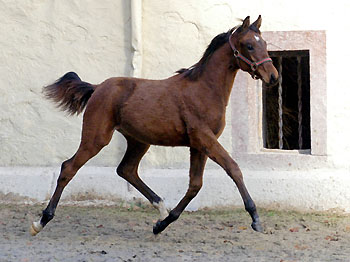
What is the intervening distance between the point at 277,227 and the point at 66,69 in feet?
10.2

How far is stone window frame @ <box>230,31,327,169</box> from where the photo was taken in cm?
660

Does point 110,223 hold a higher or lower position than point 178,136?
lower

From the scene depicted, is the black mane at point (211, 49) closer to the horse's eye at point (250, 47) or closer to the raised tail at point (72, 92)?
the horse's eye at point (250, 47)

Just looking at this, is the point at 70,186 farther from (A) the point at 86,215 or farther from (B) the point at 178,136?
(B) the point at 178,136

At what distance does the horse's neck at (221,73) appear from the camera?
5180 millimetres

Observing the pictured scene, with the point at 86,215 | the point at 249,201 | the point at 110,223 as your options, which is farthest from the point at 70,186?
the point at 249,201

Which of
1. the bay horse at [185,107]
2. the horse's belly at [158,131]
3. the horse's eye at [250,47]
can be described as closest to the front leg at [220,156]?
the bay horse at [185,107]

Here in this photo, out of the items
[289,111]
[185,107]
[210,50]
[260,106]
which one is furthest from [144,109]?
[289,111]

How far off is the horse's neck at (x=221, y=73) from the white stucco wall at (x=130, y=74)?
5.03 ft

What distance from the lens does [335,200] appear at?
649 centimetres

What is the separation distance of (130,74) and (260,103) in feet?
5.02

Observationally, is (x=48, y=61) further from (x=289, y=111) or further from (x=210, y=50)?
(x=289, y=111)

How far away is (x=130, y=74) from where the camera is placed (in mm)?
7039

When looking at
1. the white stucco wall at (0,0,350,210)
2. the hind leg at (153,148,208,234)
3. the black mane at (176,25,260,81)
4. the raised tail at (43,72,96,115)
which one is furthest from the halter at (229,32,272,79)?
the white stucco wall at (0,0,350,210)
